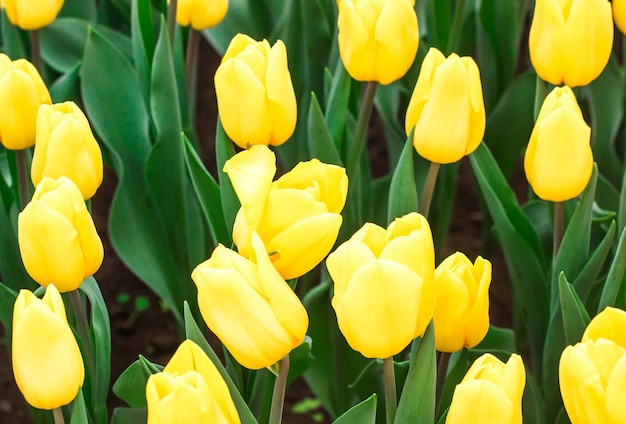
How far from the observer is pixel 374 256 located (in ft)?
2.56

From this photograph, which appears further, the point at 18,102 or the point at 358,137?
the point at 358,137

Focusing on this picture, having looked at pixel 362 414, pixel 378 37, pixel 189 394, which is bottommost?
pixel 362 414

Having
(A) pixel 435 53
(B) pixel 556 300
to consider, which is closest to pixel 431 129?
(A) pixel 435 53

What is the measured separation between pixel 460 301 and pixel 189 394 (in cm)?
29

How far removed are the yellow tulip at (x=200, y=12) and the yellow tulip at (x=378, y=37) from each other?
221 mm

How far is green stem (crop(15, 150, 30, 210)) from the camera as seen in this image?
3.88 feet

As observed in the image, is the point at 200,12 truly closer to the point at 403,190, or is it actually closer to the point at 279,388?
the point at 403,190

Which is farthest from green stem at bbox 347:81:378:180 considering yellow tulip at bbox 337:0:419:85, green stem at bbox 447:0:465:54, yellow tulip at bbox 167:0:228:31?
green stem at bbox 447:0:465:54

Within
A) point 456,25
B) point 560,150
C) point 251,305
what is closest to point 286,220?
point 251,305

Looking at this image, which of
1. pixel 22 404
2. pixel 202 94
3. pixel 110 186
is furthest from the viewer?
pixel 202 94

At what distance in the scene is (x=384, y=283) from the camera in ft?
2.49

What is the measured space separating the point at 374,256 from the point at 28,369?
11.1 inches

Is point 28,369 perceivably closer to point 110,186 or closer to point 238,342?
point 238,342

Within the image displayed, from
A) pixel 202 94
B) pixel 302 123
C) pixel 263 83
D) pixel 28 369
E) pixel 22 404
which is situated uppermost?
pixel 263 83
